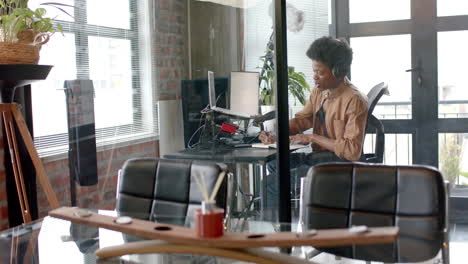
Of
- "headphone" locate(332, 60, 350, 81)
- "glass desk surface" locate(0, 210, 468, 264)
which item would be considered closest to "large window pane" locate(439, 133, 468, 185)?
"headphone" locate(332, 60, 350, 81)

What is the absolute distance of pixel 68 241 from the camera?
2160 millimetres

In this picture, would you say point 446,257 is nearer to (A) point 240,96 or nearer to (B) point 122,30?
(A) point 240,96

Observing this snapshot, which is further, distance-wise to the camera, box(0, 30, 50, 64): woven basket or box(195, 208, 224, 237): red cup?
box(0, 30, 50, 64): woven basket

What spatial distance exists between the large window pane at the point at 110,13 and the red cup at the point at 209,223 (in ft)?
8.91

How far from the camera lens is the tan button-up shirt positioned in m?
3.66

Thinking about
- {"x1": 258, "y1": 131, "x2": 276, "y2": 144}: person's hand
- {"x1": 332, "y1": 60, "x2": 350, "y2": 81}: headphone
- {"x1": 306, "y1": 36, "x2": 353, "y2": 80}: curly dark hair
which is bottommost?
{"x1": 258, "y1": 131, "x2": 276, "y2": 144}: person's hand

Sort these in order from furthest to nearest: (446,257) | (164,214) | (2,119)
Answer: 1. (2,119)
2. (164,214)
3. (446,257)

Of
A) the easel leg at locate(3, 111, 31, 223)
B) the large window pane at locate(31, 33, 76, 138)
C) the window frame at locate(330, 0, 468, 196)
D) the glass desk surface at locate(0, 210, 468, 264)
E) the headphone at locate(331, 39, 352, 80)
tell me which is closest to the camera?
the glass desk surface at locate(0, 210, 468, 264)

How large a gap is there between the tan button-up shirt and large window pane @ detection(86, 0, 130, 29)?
4.55 ft

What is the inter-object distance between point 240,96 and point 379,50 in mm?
946

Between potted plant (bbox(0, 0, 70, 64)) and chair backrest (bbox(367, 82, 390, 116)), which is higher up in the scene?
potted plant (bbox(0, 0, 70, 64))

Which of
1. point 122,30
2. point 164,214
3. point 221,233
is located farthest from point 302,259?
point 122,30

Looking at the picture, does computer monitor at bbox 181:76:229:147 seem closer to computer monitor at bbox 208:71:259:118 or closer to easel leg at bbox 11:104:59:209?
computer monitor at bbox 208:71:259:118

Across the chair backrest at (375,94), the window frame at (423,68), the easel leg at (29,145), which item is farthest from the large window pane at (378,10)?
the easel leg at (29,145)
